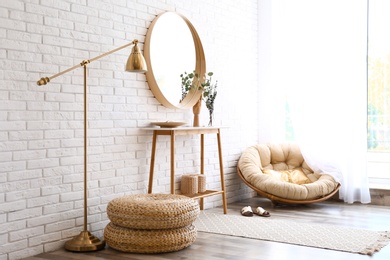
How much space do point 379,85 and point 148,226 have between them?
3.49 meters

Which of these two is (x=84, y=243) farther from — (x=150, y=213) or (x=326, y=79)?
(x=326, y=79)

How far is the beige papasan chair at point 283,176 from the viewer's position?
5223 millimetres

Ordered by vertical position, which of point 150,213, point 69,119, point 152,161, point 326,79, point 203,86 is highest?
point 326,79

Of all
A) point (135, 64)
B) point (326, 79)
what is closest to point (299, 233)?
point (135, 64)

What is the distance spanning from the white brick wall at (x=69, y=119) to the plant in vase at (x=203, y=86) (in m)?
0.17

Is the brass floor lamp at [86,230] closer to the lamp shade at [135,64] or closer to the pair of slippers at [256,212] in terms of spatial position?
the lamp shade at [135,64]

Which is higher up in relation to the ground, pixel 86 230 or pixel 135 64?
pixel 135 64

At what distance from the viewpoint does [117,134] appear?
13.9 feet

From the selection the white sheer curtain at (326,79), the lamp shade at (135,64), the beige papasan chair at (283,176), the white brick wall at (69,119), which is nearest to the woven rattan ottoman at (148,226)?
the white brick wall at (69,119)

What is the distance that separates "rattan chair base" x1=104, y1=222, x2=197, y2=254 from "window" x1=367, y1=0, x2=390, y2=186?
10.3ft

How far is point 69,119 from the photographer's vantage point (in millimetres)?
3836

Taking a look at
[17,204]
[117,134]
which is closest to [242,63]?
[117,134]

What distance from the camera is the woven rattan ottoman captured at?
11.8ft

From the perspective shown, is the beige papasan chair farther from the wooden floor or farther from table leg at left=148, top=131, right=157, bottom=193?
table leg at left=148, top=131, right=157, bottom=193
